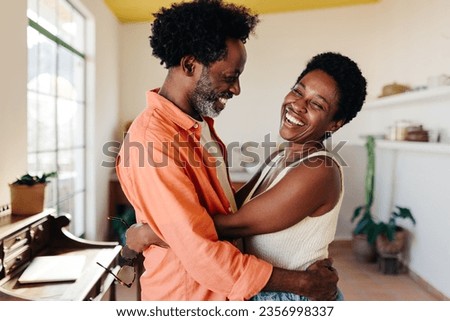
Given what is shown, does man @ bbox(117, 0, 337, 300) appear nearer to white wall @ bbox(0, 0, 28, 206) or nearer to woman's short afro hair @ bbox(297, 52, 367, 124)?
woman's short afro hair @ bbox(297, 52, 367, 124)

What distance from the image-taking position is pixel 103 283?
1.49 meters

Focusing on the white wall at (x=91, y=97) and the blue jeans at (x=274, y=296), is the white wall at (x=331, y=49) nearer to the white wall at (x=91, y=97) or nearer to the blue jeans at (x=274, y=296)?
the white wall at (x=91, y=97)

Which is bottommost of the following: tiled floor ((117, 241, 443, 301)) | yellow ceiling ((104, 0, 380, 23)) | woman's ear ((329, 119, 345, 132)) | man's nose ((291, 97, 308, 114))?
tiled floor ((117, 241, 443, 301))

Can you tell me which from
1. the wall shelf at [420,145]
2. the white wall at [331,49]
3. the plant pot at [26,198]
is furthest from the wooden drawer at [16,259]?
the wall shelf at [420,145]

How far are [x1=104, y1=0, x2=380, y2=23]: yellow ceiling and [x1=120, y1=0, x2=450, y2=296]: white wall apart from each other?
2.5 inches

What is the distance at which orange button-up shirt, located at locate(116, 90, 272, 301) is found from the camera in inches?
24.9

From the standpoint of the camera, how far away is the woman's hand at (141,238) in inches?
27.4

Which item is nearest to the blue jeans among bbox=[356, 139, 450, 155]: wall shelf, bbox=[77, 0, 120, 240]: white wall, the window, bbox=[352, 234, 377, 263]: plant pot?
the window

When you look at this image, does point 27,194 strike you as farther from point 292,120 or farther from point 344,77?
point 344,77

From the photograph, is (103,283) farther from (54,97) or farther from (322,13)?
(322,13)

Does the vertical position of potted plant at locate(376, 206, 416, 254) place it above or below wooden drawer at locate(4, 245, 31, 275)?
below

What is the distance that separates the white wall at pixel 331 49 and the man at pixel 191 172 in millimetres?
1350

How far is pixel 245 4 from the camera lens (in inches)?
62.7

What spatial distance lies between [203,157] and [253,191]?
18 centimetres
